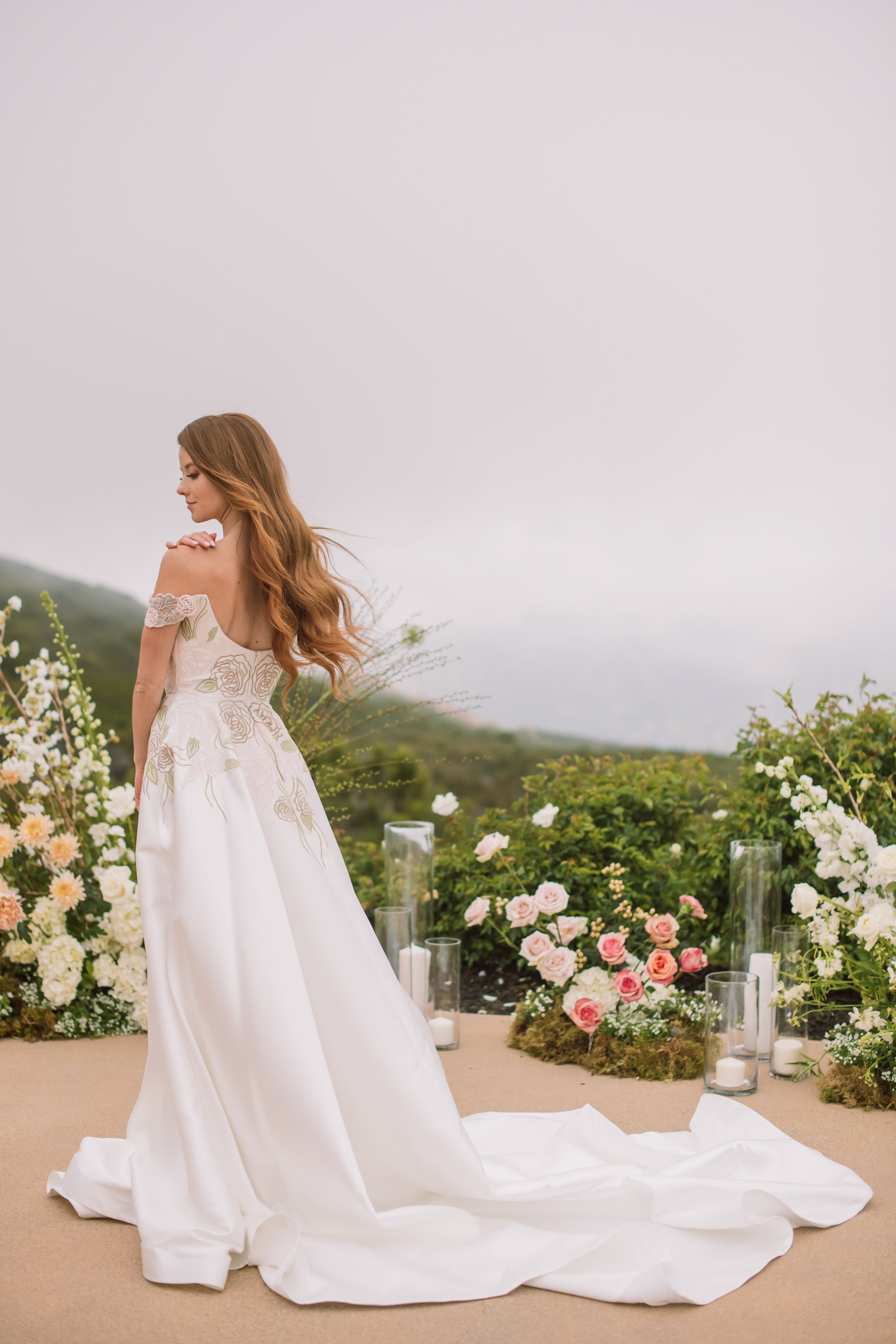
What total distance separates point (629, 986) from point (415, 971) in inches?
31.6

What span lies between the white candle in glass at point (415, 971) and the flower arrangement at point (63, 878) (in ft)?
3.33

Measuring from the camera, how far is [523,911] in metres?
3.81

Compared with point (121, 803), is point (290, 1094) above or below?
below

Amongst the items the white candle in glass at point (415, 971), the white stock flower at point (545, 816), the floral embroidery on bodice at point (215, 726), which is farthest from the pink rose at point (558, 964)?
the floral embroidery on bodice at point (215, 726)

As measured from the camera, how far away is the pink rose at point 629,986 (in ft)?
11.6

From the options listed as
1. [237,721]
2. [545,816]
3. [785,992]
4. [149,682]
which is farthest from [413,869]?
[149,682]

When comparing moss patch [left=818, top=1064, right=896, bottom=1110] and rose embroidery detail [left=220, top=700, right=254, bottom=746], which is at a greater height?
rose embroidery detail [left=220, top=700, right=254, bottom=746]

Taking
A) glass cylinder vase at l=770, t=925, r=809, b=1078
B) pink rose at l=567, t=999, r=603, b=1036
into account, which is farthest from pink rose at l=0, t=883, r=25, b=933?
glass cylinder vase at l=770, t=925, r=809, b=1078

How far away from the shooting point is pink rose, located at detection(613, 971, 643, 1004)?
353 centimetres

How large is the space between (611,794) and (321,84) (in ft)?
20.4

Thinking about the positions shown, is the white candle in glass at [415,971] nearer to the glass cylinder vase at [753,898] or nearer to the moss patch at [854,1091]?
the glass cylinder vase at [753,898]

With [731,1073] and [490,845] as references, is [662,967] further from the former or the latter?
[490,845]

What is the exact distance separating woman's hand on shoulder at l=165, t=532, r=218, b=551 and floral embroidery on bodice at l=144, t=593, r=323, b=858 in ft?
0.41

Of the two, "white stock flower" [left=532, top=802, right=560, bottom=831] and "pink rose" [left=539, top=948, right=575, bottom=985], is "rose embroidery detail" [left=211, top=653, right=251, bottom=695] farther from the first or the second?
"white stock flower" [left=532, top=802, right=560, bottom=831]
